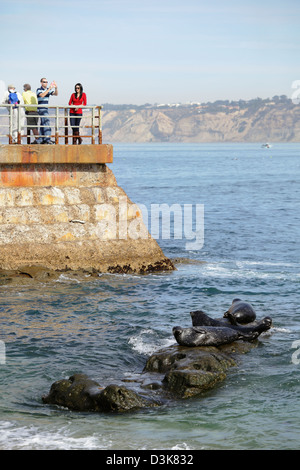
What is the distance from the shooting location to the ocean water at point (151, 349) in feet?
32.1

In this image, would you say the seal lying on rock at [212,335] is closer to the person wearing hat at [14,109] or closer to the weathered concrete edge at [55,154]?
the weathered concrete edge at [55,154]

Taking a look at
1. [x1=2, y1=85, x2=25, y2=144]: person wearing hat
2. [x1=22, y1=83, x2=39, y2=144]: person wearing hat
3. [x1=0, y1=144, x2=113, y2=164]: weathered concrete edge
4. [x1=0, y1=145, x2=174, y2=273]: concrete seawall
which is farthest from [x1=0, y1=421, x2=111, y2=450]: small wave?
[x1=22, y1=83, x2=39, y2=144]: person wearing hat

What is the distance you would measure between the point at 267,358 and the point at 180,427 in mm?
3754

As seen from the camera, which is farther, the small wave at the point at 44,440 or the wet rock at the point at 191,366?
the wet rock at the point at 191,366

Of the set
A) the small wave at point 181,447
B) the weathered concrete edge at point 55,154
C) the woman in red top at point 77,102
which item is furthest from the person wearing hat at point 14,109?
the small wave at point 181,447

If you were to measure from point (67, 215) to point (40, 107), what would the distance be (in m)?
3.21

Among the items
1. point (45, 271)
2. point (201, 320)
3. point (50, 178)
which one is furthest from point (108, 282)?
point (201, 320)

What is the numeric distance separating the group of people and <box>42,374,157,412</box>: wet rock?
32.8 feet

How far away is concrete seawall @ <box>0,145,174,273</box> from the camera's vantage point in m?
18.7

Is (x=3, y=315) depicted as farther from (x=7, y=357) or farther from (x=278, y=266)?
(x=278, y=266)

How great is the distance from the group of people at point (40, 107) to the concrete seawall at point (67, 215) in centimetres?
88

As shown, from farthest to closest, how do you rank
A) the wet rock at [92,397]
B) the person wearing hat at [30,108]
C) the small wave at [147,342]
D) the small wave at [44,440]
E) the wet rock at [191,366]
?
1. the person wearing hat at [30,108]
2. the small wave at [147,342]
3. the wet rock at [191,366]
4. the wet rock at [92,397]
5. the small wave at [44,440]

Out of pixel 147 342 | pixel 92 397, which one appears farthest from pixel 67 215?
pixel 92 397

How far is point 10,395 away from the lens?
11.3 m
